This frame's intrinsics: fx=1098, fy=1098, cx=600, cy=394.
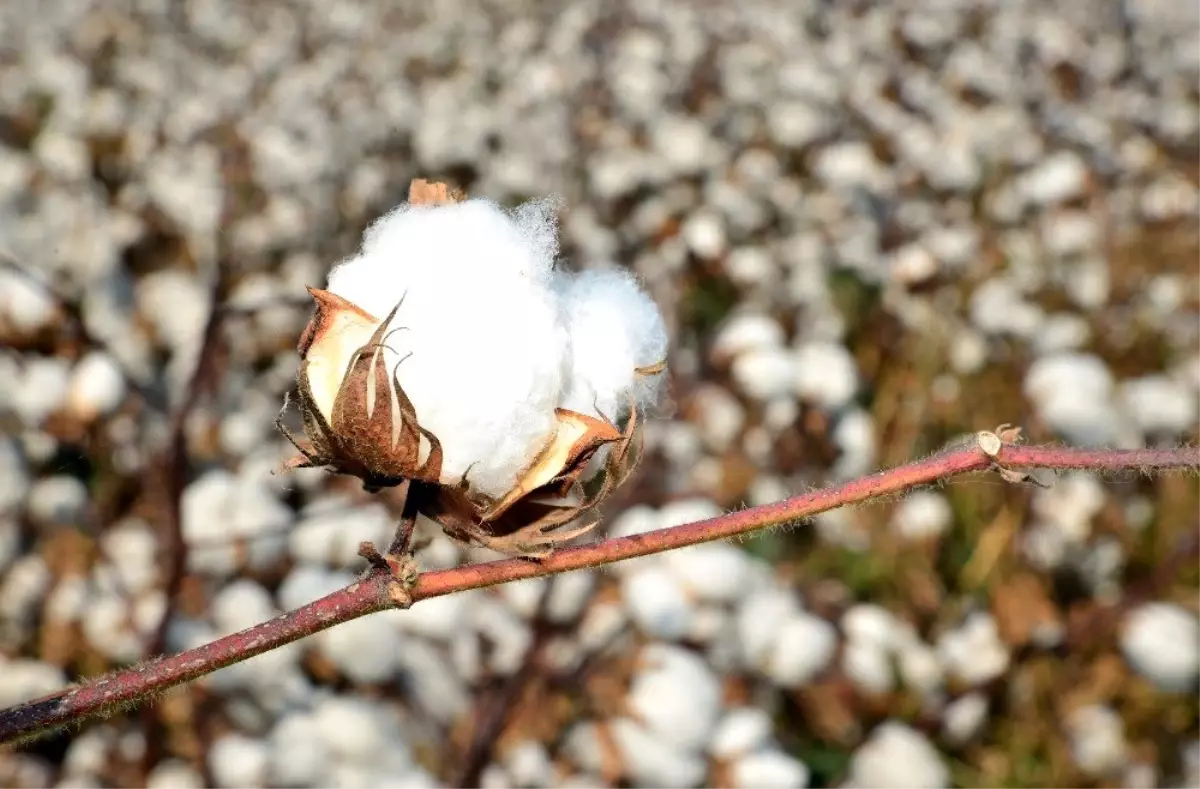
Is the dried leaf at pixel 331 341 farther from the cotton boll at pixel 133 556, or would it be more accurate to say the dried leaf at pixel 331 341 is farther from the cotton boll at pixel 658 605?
the cotton boll at pixel 133 556

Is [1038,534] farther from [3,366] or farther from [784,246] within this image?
[3,366]

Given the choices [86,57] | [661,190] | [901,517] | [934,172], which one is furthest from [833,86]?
[86,57]

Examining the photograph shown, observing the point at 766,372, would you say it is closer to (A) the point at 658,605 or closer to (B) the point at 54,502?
(A) the point at 658,605

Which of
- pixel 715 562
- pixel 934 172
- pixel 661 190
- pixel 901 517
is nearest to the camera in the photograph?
pixel 715 562

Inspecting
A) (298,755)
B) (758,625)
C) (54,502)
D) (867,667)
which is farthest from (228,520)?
(867,667)

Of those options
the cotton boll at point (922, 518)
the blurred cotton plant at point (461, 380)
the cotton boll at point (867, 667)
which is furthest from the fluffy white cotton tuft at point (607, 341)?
the cotton boll at point (922, 518)
